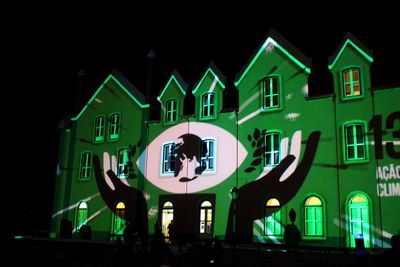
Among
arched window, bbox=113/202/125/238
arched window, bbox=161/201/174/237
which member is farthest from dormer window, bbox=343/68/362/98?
arched window, bbox=113/202/125/238

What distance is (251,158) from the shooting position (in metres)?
25.4

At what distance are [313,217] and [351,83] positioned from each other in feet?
23.5

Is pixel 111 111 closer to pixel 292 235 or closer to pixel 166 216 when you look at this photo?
pixel 166 216

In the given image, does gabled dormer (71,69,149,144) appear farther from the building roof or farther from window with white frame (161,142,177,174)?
the building roof

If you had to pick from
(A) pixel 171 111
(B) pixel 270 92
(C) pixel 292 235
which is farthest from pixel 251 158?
(A) pixel 171 111

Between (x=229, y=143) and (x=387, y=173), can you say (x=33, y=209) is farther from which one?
(x=387, y=173)

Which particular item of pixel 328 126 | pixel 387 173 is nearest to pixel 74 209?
pixel 328 126

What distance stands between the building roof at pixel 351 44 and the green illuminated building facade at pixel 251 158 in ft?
0.19

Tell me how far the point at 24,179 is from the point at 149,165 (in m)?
17.0

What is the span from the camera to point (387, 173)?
21500 mm

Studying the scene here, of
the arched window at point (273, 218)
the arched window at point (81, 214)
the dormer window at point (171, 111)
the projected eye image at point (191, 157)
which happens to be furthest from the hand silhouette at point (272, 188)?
the arched window at point (81, 214)

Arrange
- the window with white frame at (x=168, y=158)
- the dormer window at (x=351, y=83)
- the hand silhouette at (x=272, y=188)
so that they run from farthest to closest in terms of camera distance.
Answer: the window with white frame at (x=168, y=158), the hand silhouette at (x=272, y=188), the dormer window at (x=351, y=83)

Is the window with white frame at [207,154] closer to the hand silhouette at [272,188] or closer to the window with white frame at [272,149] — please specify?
the hand silhouette at [272,188]

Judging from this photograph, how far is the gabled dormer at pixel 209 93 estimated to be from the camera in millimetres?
27266
